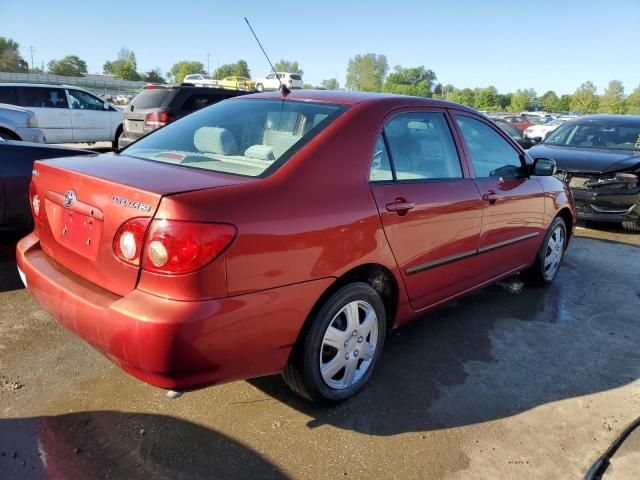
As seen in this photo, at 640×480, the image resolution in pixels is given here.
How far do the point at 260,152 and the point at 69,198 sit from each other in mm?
938

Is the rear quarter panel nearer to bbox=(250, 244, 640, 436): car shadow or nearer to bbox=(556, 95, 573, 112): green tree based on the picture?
bbox=(250, 244, 640, 436): car shadow

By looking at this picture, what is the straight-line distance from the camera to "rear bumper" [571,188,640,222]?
6980mm

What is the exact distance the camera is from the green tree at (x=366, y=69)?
112062mm

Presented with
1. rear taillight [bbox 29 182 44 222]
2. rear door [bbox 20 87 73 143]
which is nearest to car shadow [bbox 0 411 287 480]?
rear taillight [bbox 29 182 44 222]

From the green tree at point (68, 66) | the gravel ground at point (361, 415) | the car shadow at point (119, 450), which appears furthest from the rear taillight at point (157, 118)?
the green tree at point (68, 66)

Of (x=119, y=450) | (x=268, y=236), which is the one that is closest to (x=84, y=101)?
(x=119, y=450)

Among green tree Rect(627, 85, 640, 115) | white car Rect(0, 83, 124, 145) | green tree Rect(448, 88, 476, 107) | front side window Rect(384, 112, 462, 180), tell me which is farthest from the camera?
green tree Rect(448, 88, 476, 107)

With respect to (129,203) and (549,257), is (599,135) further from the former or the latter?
Result: (129,203)

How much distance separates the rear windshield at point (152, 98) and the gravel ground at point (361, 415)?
286 inches

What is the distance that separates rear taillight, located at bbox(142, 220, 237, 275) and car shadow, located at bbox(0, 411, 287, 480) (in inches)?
34.9

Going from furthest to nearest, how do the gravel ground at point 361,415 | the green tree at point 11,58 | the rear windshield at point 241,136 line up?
1. the green tree at point 11,58
2. the rear windshield at point 241,136
3. the gravel ground at point 361,415

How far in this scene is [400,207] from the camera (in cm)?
286

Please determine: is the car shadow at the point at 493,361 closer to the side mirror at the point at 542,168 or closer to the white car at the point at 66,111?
the side mirror at the point at 542,168

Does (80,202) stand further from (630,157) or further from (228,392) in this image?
(630,157)
